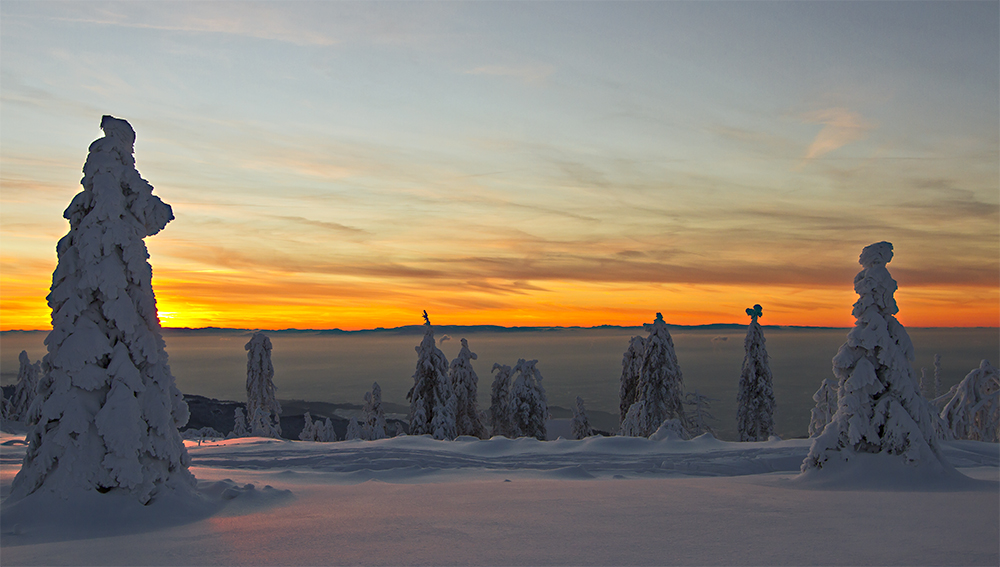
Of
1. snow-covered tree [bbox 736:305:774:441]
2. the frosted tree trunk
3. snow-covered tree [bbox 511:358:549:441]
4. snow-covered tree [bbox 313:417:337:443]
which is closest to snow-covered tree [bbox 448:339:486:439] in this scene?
snow-covered tree [bbox 511:358:549:441]

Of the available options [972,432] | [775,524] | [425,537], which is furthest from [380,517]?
[972,432]

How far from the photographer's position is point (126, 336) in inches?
356

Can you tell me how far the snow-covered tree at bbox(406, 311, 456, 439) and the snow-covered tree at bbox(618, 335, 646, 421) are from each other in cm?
1403

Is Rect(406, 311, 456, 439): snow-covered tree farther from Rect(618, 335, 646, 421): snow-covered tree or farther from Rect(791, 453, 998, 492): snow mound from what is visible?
Rect(791, 453, 998, 492): snow mound

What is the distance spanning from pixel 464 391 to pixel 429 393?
194 inches

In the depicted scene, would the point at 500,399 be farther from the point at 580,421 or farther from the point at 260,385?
the point at 260,385

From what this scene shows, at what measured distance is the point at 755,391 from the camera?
1517 inches

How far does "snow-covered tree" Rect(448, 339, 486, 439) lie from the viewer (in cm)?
4012

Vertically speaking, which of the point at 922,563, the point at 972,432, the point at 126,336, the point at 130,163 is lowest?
the point at 972,432

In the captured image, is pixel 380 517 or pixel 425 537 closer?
pixel 425 537

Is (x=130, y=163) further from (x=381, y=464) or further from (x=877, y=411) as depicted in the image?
(x=877, y=411)

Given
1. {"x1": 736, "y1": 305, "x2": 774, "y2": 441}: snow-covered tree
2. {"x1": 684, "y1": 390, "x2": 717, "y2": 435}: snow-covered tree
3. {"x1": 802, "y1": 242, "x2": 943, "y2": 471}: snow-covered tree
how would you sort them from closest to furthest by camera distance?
{"x1": 802, "y1": 242, "x2": 943, "y2": 471}: snow-covered tree → {"x1": 736, "y1": 305, "x2": 774, "y2": 441}: snow-covered tree → {"x1": 684, "y1": 390, "x2": 717, "y2": 435}: snow-covered tree

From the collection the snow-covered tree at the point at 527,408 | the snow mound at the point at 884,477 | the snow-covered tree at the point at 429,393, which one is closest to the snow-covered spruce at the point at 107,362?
the snow mound at the point at 884,477

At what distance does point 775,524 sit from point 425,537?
410 cm
